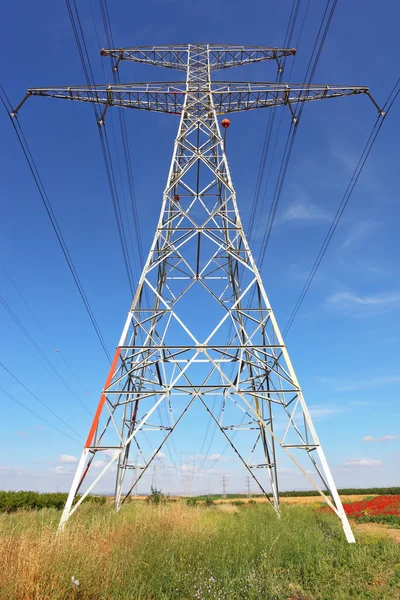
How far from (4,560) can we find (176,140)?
51.3 ft

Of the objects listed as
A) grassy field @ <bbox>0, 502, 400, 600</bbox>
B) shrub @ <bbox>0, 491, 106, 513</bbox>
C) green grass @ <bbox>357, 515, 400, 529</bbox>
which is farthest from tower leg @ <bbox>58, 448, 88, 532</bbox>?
green grass @ <bbox>357, 515, 400, 529</bbox>

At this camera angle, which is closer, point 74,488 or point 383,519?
point 74,488

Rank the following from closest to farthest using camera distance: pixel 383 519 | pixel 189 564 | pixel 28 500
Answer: pixel 189 564, pixel 383 519, pixel 28 500

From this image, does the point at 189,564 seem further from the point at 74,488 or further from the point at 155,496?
the point at 155,496

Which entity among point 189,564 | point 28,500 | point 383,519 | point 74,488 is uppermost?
point 28,500

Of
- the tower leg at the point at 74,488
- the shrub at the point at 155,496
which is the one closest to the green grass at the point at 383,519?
the shrub at the point at 155,496

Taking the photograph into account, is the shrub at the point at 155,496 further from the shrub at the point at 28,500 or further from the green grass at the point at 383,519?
the green grass at the point at 383,519

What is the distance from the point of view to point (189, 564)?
7.77m

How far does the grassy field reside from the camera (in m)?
5.97

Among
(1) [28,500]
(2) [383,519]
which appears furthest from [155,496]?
(2) [383,519]

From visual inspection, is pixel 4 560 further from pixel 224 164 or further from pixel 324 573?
pixel 224 164

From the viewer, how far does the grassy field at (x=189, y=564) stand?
5973 millimetres

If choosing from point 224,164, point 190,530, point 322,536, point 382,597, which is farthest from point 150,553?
point 224,164

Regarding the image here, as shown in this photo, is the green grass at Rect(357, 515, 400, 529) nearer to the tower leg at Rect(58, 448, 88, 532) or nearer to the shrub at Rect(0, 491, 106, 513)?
the shrub at Rect(0, 491, 106, 513)
